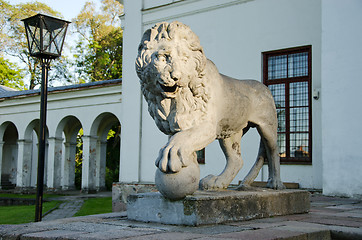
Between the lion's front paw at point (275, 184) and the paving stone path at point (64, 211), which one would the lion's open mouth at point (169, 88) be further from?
the paving stone path at point (64, 211)

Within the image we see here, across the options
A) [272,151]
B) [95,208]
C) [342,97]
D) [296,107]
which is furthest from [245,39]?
[272,151]

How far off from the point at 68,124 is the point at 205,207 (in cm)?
1711

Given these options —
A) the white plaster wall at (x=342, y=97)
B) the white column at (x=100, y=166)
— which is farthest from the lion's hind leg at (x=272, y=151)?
the white column at (x=100, y=166)

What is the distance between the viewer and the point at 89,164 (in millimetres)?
16922

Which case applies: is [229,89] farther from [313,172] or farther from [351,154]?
[313,172]

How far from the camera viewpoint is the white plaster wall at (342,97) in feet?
25.8

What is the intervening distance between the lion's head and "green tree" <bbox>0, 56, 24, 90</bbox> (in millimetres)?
27592

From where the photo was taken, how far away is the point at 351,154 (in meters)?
7.87

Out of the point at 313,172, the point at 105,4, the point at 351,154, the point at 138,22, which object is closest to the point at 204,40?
the point at 138,22

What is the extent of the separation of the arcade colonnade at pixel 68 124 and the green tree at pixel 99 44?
8021 mm

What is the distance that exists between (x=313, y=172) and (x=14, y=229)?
306 inches

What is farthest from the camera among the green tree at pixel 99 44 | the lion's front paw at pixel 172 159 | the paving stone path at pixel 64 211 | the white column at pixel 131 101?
the green tree at pixel 99 44

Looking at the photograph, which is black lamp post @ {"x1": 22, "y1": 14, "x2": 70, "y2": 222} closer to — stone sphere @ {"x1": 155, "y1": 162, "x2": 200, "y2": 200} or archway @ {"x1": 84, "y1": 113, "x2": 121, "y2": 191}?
stone sphere @ {"x1": 155, "y1": 162, "x2": 200, "y2": 200}

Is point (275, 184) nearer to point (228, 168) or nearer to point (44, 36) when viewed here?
point (228, 168)
